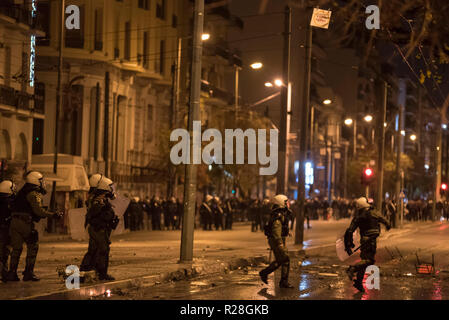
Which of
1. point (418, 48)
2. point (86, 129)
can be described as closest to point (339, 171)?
point (86, 129)

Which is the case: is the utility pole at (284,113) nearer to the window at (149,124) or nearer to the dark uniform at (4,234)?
the dark uniform at (4,234)

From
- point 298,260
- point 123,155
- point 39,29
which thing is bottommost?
point 298,260

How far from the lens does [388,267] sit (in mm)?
20984

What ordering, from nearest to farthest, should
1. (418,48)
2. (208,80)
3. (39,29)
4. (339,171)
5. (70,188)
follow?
(418,48) < (70,188) < (39,29) < (208,80) < (339,171)

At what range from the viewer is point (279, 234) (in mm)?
15266

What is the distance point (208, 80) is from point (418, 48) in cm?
5167

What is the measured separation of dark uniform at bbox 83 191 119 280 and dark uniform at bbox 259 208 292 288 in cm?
266

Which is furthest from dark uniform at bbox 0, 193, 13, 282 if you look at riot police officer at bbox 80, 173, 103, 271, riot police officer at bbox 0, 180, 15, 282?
riot police officer at bbox 80, 173, 103, 271

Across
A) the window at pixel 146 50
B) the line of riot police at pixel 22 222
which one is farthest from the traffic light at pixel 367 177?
the window at pixel 146 50

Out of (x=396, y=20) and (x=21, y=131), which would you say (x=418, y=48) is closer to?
(x=396, y=20)

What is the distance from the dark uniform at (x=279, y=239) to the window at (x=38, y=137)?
33.9 meters

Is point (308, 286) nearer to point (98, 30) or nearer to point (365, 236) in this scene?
point (365, 236)

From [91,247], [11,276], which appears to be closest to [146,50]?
[91,247]

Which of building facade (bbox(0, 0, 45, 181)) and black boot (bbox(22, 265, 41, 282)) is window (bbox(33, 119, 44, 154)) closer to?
building facade (bbox(0, 0, 45, 181))
